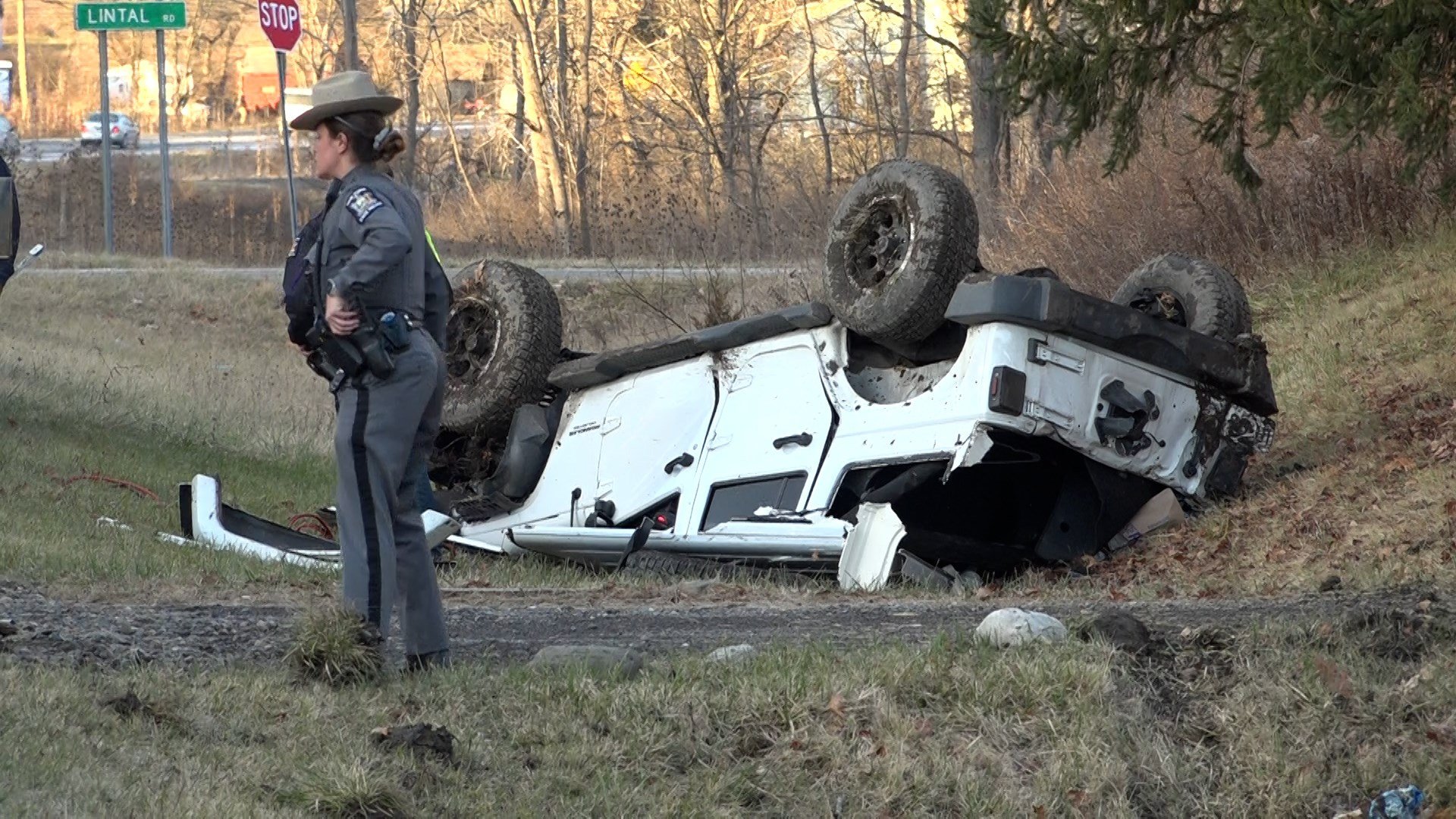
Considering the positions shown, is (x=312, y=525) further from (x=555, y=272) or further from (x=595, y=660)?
(x=555, y=272)

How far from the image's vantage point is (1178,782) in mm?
4773

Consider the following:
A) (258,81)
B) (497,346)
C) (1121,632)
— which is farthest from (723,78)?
(258,81)

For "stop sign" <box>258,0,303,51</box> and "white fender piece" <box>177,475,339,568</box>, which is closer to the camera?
"white fender piece" <box>177,475,339,568</box>

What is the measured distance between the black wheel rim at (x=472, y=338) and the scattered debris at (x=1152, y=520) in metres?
3.35

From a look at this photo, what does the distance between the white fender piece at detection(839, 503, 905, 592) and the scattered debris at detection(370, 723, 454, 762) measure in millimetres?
3486

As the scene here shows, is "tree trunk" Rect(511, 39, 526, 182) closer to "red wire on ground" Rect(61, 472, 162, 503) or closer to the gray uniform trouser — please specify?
"red wire on ground" Rect(61, 472, 162, 503)

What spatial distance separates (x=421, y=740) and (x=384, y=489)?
2.92 feet

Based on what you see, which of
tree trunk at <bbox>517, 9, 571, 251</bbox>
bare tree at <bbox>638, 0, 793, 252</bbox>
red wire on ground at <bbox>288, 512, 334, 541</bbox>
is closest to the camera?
red wire on ground at <bbox>288, 512, 334, 541</bbox>

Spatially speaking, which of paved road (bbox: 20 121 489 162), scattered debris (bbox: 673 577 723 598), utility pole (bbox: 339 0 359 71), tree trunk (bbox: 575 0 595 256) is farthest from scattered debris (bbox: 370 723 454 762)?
paved road (bbox: 20 121 489 162)

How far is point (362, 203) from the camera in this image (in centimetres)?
500

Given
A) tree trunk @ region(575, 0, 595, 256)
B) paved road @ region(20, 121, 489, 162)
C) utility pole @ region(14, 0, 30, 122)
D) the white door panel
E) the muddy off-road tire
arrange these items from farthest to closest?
utility pole @ region(14, 0, 30, 122) < paved road @ region(20, 121, 489, 162) < tree trunk @ region(575, 0, 595, 256) < the muddy off-road tire < the white door panel

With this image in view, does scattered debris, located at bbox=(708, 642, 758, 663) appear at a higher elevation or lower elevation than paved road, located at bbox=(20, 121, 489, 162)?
lower

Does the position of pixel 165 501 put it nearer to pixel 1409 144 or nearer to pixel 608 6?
pixel 1409 144

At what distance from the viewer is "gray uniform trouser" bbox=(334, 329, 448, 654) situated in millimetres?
5016
